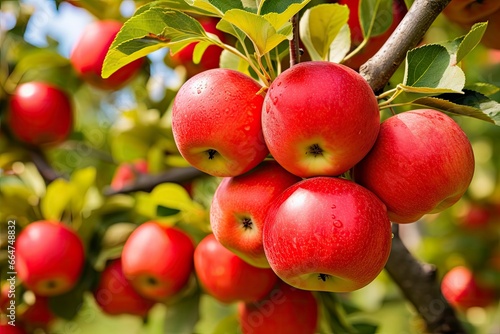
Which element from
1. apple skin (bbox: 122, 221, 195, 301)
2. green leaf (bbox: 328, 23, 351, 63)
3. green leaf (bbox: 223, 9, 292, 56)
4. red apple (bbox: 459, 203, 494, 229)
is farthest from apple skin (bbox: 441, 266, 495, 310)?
green leaf (bbox: 223, 9, 292, 56)

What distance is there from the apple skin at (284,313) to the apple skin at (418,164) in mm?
470

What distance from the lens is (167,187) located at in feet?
4.50

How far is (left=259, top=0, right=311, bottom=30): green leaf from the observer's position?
798 millimetres

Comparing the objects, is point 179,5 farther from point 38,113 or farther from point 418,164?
point 38,113

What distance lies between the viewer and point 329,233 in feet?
2.55

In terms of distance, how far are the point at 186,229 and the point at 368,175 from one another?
2.35ft

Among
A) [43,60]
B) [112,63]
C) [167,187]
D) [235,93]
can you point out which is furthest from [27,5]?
[235,93]

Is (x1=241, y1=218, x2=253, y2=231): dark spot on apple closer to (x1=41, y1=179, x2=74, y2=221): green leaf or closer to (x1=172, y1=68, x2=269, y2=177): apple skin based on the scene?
(x1=172, y1=68, x2=269, y2=177): apple skin

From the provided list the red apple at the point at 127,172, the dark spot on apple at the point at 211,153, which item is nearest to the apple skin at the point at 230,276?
the dark spot on apple at the point at 211,153

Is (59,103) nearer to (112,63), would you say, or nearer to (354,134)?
(112,63)

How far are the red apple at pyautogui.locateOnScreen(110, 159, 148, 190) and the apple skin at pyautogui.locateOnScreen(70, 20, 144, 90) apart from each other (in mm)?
287

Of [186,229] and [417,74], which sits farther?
[186,229]

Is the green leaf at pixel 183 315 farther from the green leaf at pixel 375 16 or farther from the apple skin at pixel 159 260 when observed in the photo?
the green leaf at pixel 375 16

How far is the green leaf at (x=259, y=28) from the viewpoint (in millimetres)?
799
